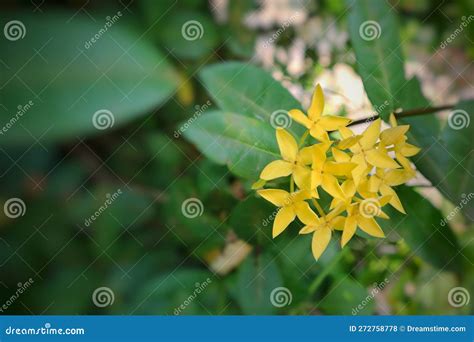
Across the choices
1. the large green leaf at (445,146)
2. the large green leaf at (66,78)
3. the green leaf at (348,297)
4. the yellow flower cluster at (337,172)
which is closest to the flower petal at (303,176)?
the yellow flower cluster at (337,172)

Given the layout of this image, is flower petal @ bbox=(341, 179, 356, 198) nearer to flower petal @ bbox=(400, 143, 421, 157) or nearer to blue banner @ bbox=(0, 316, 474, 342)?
flower petal @ bbox=(400, 143, 421, 157)

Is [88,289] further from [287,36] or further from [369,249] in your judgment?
[287,36]

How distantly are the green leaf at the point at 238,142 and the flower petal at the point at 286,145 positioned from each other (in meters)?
0.02

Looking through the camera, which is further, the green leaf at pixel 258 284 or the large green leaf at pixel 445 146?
the green leaf at pixel 258 284

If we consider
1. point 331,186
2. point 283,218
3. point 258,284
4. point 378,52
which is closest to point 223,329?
point 258,284

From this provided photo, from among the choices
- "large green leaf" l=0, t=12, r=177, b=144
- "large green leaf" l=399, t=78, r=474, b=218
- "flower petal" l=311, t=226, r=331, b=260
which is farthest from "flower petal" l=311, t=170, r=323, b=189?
"large green leaf" l=0, t=12, r=177, b=144

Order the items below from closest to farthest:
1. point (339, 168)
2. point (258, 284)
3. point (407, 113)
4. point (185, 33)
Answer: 1. point (339, 168)
2. point (407, 113)
3. point (258, 284)
4. point (185, 33)

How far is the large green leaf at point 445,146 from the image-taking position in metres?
1.03

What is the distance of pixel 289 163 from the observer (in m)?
0.91

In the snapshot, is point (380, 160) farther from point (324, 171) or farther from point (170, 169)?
point (170, 169)

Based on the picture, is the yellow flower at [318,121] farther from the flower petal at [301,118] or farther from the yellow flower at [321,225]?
the yellow flower at [321,225]

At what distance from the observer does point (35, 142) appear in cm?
132

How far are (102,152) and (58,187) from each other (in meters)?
0.14

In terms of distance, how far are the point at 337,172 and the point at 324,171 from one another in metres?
0.02
